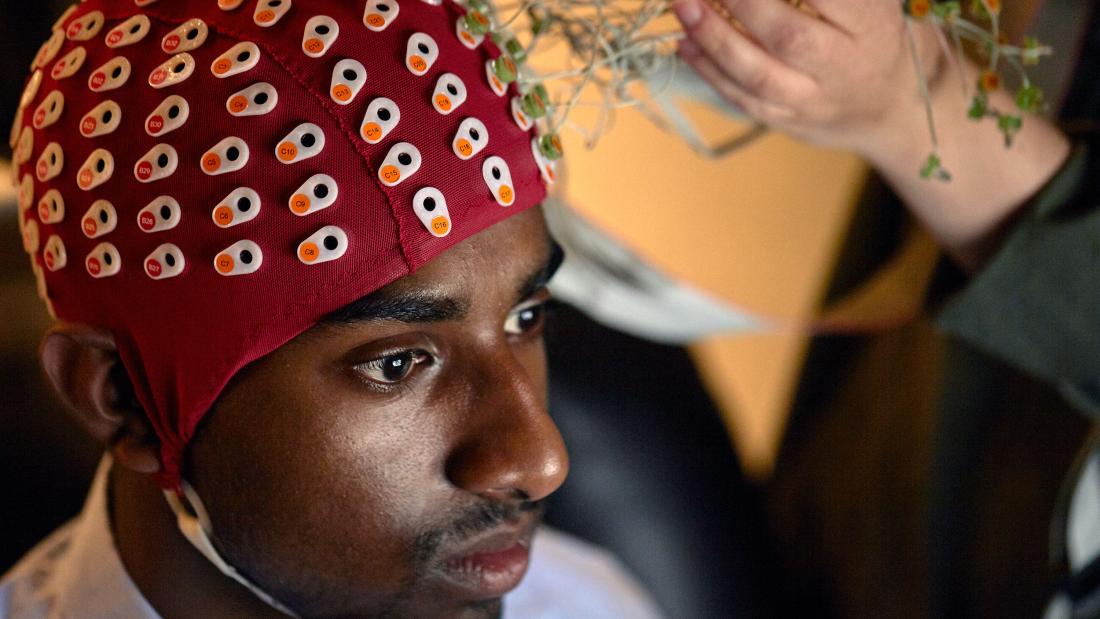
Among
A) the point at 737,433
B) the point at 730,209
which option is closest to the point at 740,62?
the point at 737,433

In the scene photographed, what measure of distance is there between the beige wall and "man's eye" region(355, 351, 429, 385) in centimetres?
73

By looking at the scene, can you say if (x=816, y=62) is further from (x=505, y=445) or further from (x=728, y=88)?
(x=505, y=445)

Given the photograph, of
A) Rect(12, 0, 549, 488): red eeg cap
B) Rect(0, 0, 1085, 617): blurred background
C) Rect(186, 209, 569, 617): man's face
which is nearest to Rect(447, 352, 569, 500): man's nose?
Rect(186, 209, 569, 617): man's face

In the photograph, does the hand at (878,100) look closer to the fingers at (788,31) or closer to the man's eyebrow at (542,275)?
the fingers at (788,31)

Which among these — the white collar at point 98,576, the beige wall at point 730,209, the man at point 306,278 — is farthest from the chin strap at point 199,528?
the beige wall at point 730,209

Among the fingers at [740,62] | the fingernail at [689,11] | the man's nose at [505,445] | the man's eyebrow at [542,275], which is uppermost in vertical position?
the fingernail at [689,11]

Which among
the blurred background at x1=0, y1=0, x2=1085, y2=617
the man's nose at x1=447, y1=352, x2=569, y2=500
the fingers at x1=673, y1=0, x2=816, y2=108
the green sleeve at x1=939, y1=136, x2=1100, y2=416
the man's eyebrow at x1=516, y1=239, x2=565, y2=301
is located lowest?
the blurred background at x1=0, y1=0, x2=1085, y2=617

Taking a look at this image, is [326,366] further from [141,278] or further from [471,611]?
[471,611]

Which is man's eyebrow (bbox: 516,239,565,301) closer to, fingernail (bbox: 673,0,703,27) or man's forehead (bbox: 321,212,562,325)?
man's forehead (bbox: 321,212,562,325)

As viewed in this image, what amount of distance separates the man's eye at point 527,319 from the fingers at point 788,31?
0.31 metres

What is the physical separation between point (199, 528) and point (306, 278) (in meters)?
0.25

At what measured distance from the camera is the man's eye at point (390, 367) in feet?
2.74

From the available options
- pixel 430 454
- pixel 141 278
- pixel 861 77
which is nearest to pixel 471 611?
pixel 430 454

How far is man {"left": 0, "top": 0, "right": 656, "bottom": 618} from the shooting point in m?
0.79
